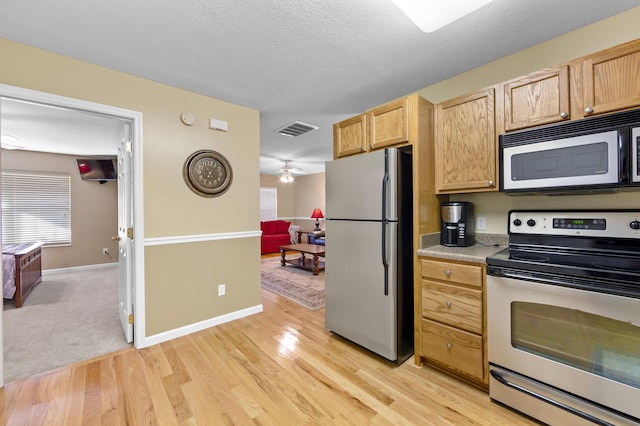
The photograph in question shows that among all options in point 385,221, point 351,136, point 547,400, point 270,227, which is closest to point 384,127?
point 351,136

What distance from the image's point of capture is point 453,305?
187 cm

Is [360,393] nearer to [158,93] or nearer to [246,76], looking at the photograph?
[246,76]

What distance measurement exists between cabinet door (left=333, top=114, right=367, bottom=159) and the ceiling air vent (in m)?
1.16

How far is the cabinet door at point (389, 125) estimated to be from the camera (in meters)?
2.14

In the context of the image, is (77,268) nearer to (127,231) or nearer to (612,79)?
(127,231)

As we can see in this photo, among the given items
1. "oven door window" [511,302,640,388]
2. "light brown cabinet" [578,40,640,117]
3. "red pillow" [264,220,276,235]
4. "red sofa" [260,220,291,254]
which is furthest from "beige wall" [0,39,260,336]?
"red pillow" [264,220,276,235]

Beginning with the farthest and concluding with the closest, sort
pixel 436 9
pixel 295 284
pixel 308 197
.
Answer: pixel 308 197 → pixel 295 284 → pixel 436 9

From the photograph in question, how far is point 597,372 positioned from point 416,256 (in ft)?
3.57

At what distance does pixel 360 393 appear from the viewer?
1.79 m

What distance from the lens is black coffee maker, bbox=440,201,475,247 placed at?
7.02ft

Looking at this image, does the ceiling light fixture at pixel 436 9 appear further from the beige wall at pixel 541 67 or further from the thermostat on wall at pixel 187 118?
the thermostat on wall at pixel 187 118

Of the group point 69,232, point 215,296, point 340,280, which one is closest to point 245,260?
point 215,296

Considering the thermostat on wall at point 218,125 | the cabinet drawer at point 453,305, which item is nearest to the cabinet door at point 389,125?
the cabinet drawer at point 453,305

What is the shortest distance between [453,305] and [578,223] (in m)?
0.89
